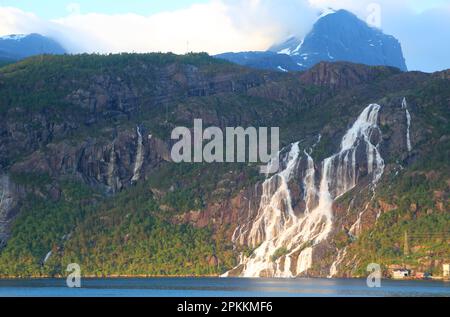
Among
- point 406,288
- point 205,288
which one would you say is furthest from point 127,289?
point 406,288
